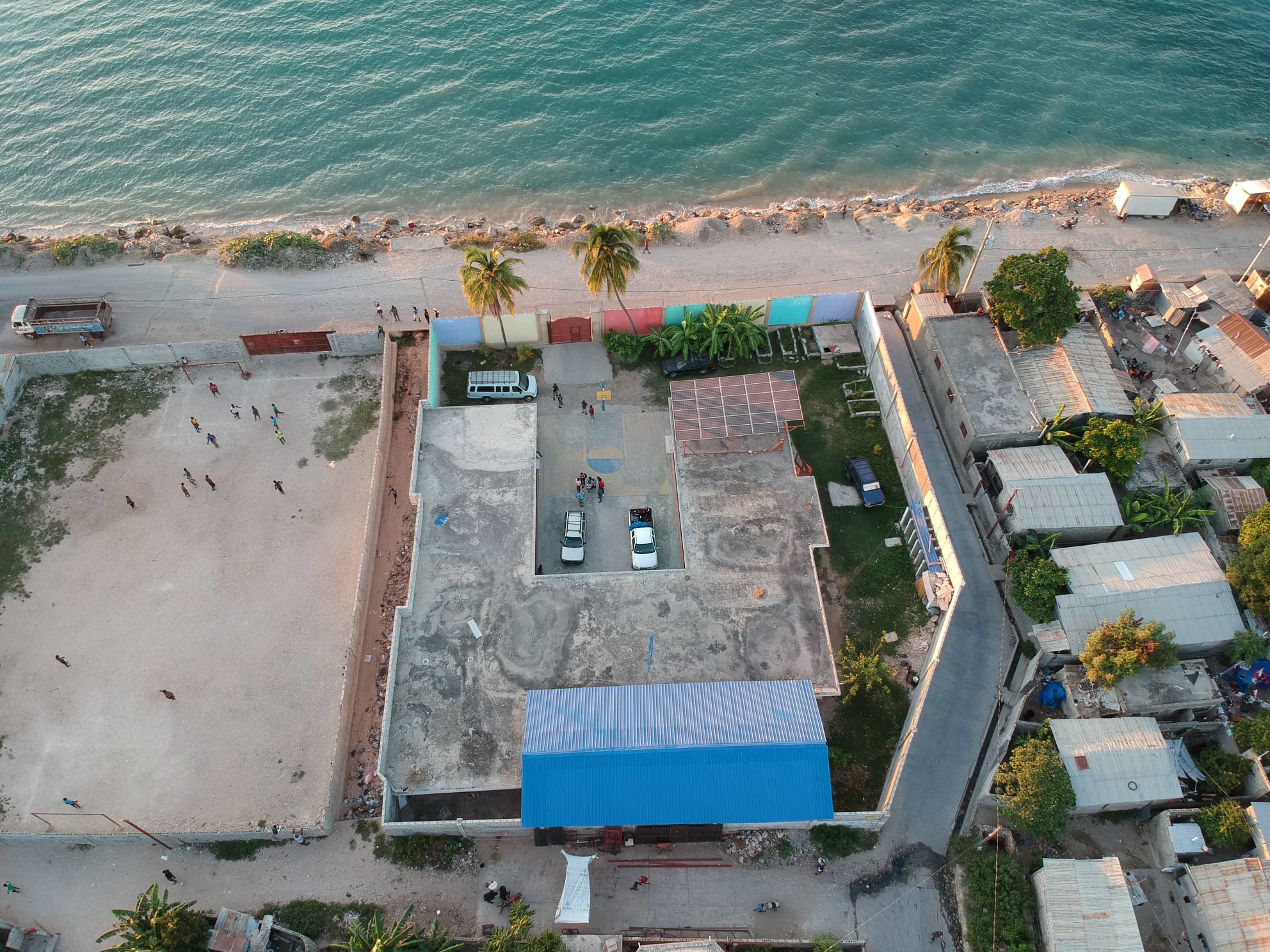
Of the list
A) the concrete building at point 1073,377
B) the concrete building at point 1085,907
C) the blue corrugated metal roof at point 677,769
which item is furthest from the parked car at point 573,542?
the concrete building at point 1073,377

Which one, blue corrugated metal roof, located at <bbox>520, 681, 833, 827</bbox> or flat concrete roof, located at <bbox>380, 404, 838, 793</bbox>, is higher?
flat concrete roof, located at <bbox>380, 404, 838, 793</bbox>

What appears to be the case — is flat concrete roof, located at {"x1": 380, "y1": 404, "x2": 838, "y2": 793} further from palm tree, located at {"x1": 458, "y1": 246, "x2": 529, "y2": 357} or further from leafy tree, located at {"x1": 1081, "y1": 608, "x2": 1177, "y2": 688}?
leafy tree, located at {"x1": 1081, "y1": 608, "x2": 1177, "y2": 688}

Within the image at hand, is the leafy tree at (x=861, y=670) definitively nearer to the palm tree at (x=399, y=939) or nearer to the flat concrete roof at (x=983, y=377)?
the flat concrete roof at (x=983, y=377)

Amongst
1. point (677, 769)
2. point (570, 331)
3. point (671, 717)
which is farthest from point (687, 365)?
point (677, 769)

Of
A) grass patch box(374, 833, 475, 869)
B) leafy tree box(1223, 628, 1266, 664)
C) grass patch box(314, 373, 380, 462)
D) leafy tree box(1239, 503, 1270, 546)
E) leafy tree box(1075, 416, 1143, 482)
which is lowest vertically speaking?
grass patch box(374, 833, 475, 869)

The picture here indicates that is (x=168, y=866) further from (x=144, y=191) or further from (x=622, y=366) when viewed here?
(x=144, y=191)

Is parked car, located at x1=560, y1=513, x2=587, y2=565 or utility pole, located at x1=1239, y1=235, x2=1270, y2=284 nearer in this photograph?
parked car, located at x1=560, y1=513, x2=587, y2=565

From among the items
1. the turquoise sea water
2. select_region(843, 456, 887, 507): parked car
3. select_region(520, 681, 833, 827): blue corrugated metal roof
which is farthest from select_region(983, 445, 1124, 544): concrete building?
the turquoise sea water
